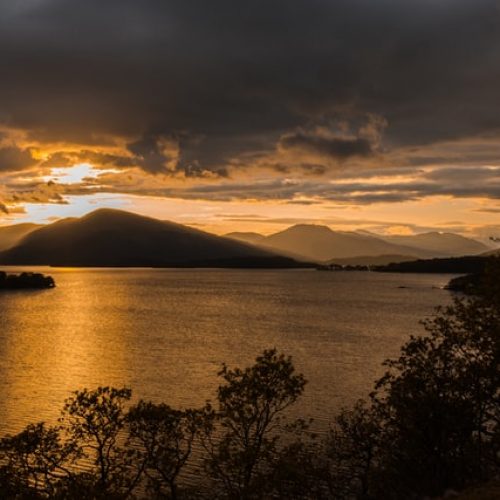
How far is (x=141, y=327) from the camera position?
146 metres

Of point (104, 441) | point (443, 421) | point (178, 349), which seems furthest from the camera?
point (178, 349)

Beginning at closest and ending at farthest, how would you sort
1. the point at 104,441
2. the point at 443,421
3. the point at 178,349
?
the point at 443,421 < the point at 104,441 < the point at 178,349

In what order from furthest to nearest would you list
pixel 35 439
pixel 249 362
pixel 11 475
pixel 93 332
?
pixel 93 332 → pixel 249 362 → pixel 35 439 → pixel 11 475

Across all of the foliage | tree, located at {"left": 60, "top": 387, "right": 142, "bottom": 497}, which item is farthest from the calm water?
the foliage

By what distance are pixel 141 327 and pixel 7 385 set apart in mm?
68879

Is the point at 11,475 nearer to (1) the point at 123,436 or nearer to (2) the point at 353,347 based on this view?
(1) the point at 123,436

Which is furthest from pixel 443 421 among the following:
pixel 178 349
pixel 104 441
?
pixel 178 349

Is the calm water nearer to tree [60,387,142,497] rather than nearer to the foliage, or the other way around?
tree [60,387,142,497]

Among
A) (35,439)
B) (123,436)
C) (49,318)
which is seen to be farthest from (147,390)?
(49,318)

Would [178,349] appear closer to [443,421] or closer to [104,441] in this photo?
[104,441]

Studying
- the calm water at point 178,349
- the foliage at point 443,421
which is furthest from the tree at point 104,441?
the calm water at point 178,349

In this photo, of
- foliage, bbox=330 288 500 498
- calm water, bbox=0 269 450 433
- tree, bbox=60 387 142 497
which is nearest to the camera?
tree, bbox=60 387 142 497

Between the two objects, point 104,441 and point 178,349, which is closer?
point 104,441

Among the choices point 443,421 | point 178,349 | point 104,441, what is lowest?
point 178,349
